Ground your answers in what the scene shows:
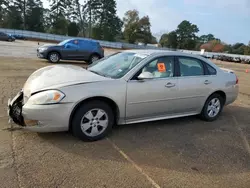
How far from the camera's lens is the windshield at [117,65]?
454 cm

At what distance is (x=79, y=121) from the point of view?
4000mm

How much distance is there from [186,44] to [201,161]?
8432 centimetres

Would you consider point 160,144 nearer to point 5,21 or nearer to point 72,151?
point 72,151

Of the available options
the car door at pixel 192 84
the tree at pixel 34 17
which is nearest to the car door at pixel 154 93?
the car door at pixel 192 84

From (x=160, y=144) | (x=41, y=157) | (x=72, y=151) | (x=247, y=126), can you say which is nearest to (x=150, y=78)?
(x=160, y=144)

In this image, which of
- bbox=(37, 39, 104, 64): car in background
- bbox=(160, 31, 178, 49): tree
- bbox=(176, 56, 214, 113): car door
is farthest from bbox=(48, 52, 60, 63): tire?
bbox=(160, 31, 178, 49): tree

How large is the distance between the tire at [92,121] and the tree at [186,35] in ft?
274

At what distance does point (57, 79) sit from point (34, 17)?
69.5 m

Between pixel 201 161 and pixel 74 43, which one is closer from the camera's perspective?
pixel 201 161

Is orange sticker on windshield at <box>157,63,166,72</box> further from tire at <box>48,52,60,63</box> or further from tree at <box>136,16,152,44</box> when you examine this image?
tree at <box>136,16,152,44</box>

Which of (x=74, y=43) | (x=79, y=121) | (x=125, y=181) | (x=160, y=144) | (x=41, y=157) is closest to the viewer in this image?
(x=125, y=181)

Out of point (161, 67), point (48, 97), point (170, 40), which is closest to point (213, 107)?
point (161, 67)

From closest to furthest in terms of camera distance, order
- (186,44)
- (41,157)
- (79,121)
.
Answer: (41,157) < (79,121) < (186,44)

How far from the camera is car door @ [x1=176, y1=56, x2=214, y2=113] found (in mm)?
5066
